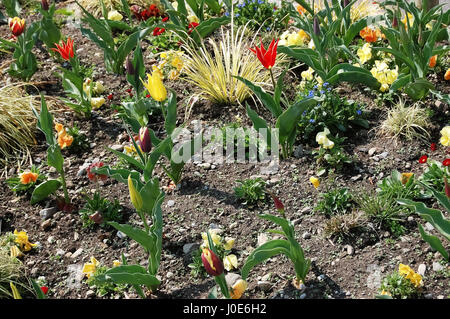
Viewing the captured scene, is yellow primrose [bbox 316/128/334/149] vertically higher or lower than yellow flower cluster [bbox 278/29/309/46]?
lower

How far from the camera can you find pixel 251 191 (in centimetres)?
357

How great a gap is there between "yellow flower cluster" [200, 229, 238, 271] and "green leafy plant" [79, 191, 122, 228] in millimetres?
582

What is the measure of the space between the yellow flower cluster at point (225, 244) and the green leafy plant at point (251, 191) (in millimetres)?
296

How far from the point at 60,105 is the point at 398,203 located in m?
2.41

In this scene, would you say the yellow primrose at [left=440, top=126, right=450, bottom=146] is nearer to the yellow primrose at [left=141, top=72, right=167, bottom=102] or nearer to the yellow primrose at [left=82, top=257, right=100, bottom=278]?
the yellow primrose at [left=141, top=72, right=167, bottom=102]

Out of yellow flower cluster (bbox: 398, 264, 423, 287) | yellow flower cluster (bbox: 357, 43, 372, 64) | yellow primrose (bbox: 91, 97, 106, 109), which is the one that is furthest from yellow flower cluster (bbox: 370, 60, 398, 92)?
yellow primrose (bbox: 91, 97, 106, 109)

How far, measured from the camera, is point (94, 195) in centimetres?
363

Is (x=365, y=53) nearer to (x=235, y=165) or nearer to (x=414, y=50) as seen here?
(x=414, y=50)

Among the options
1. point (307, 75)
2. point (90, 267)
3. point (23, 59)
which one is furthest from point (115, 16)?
point (90, 267)

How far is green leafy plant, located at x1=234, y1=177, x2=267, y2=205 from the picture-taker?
3.56 m

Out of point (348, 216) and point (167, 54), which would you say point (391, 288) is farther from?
point (167, 54)

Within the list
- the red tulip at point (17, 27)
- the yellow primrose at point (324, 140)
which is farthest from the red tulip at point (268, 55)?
the red tulip at point (17, 27)

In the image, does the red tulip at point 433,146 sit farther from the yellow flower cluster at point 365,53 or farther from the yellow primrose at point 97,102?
the yellow primrose at point 97,102

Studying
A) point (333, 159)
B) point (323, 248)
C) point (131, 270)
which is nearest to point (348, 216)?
point (323, 248)
